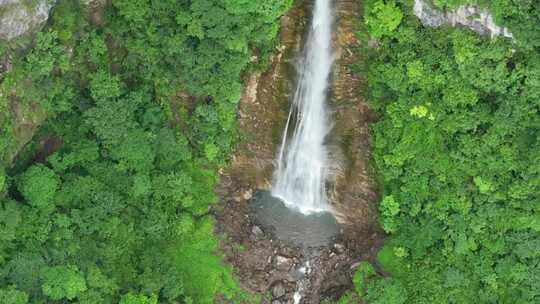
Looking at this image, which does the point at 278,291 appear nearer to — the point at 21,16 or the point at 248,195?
the point at 248,195

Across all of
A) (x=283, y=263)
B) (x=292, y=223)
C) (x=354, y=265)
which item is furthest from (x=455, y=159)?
(x=283, y=263)

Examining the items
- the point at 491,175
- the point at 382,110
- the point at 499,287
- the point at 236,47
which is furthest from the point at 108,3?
the point at 499,287

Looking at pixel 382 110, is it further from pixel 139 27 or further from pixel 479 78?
pixel 139 27

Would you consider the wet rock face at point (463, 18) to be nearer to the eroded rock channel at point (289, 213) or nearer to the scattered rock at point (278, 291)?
the eroded rock channel at point (289, 213)

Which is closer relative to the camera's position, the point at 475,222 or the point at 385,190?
the point at 475,222

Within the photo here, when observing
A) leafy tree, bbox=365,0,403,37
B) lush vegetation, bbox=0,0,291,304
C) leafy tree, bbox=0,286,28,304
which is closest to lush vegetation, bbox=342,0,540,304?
leafy tree, bbox=365,0,403,37
